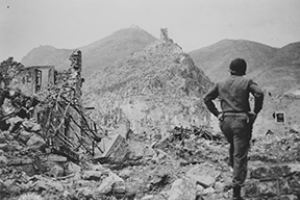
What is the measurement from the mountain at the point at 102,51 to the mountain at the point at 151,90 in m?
22.3

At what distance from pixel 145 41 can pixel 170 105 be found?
176 ft

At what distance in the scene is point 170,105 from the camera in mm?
48031

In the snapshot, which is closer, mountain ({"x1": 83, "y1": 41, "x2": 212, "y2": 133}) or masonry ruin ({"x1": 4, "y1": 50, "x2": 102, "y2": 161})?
masonry ruin ({"x1": 4, "y1": 50, "x2": 102, "y2": 161})

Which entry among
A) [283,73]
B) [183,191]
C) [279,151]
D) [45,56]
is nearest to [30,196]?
[183,191]

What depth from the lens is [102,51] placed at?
94.4m

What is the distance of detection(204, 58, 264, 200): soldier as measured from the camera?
3.63 metres

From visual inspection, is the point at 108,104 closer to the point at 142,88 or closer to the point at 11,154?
the point at 142,88

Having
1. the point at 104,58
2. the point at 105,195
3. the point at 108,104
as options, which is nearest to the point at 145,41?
the point at 104,58

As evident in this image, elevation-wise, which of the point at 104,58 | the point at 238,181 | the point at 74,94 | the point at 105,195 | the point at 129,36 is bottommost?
the point at 105,195

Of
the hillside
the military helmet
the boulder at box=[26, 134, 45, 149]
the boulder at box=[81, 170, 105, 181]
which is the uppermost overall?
the hillside

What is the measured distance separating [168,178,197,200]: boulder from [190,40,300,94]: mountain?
51.4 m

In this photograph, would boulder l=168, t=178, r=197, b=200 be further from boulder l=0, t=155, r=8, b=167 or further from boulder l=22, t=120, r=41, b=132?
boulder l=22, t=120, r=41, b=132

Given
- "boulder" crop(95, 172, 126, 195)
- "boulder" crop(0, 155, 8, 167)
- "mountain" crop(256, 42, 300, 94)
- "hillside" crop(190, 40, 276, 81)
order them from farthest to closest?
"hillside" crop(190, 40, 276, 81) → "mountain" crop(256, 42, 300, 94) → "boulder" crop(0, 155, 8, 167) → "boulder" crop(95, 172, 126, 195)

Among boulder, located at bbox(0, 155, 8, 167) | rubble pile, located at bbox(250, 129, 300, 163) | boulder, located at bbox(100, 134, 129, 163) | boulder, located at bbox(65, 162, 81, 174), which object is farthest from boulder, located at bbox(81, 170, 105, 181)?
rubble pile, located at bbox(250, 129, 300, 163)
